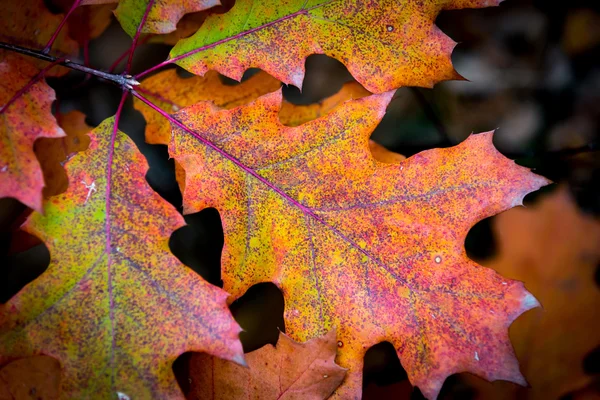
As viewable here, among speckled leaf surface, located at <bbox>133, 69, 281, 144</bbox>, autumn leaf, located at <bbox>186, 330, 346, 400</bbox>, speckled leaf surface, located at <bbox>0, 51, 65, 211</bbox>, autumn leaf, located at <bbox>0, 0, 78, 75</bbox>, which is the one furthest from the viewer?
speckled leaf surface, located at <bbox>133, 69, 281, 144</bbox>

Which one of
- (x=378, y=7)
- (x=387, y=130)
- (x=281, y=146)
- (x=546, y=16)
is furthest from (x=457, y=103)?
(x=281, y=146)

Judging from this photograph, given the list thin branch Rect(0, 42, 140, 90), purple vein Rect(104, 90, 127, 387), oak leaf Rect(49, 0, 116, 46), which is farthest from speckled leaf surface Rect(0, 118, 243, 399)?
oak leaf Rect(49, 0, 116, 46)

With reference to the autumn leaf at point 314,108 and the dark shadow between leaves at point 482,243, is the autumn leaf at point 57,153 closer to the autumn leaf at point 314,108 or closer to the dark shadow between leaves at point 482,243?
the autumn leaf at point 314,108

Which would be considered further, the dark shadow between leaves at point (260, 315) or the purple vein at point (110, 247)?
the dark shadow between leaves at point (260, 315)

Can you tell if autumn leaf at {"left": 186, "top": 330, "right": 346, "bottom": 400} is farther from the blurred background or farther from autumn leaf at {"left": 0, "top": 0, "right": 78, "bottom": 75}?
autumn leaf at {"left": 0, "top": 0, "right": 78, "bottom": 75}

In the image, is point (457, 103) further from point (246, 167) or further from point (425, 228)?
point (246, 167)

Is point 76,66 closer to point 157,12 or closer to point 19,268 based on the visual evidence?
point 157,12

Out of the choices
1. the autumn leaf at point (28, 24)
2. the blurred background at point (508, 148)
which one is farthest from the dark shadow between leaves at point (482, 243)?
the autumn leaf at point (28, 24)
